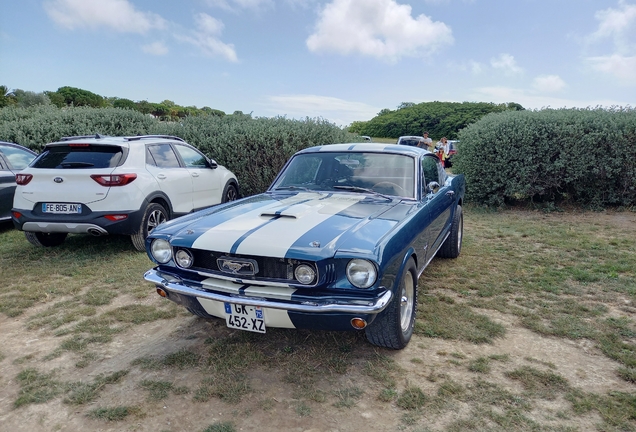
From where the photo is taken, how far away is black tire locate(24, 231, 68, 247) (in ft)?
21.5

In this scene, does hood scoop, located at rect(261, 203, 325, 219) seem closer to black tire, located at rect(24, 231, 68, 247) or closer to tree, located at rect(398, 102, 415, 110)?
black tire, located at rect(24, 231, 68, 247)

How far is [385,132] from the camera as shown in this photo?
2410 inches

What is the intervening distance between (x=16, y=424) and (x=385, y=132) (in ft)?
199

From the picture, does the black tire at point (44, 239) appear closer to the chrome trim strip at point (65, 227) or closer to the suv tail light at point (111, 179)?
the chrome trim strip at point (65, 227)

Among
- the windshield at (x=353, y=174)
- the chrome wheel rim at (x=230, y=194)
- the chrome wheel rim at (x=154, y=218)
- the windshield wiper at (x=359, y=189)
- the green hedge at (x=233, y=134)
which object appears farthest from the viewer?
the green hedge at (x=233, y=134)

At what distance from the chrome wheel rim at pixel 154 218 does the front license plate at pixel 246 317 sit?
3.63m

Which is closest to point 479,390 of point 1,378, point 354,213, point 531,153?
point 354,213

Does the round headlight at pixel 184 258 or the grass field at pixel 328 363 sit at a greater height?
the round headlight at pixel 184 258

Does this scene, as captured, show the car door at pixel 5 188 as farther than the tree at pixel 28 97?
No

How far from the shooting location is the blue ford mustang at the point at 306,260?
292 cm

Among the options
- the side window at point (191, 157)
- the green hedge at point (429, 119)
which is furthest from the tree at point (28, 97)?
the green hedge at point (429, 119)

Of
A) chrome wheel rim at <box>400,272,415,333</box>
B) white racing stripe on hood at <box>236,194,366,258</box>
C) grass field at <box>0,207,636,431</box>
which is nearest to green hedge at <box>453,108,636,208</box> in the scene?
grass field at <box>0,207,636,431</box>

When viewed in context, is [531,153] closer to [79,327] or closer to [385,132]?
[79,327]

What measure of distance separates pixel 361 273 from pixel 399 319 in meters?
0.63
